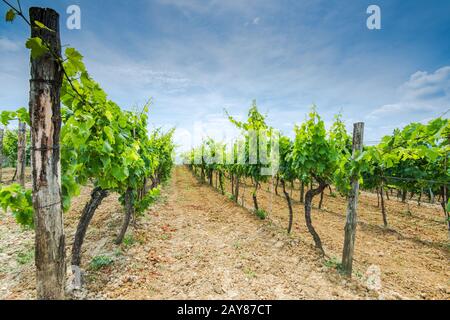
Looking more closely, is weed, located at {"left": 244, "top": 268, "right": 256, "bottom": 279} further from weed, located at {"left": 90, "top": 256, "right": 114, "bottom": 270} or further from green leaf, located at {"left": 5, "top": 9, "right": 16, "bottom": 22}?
green leaf, located at {"left": 5, "top": 9, "right": 16, "bottom": 22}

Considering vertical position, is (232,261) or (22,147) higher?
(22,147)

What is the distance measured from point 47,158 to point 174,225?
661cm

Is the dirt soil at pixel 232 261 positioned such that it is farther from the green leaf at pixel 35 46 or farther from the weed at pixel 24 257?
the green leaf at pixel 35 46

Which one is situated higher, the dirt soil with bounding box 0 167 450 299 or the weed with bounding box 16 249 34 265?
the weed with bounding box 16 249 34 265

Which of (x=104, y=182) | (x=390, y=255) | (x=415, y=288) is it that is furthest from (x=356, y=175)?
(x=104, y=182)

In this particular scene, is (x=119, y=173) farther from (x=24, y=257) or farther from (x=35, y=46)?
(x=24, y=257)

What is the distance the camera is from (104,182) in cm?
320

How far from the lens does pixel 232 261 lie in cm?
518

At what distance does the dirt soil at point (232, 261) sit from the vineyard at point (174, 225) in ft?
0.12

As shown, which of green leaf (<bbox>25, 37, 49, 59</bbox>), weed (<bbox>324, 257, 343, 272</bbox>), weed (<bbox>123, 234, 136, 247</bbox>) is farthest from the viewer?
weed (<bbox>123, 234, 136, 247</bbox>)

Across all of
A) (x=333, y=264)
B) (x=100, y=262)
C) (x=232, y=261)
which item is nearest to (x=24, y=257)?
(x=100, y=262)

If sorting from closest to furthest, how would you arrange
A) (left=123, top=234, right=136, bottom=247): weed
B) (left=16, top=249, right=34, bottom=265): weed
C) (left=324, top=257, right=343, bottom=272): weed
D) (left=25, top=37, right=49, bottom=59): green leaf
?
(left=25, top=37, right=49, bottom=59): green leaf, (left=16, top=249, right=34, bottom=265): weed, (left=324, top=257, right=343, bottom=272): weed, (left=123, top=234, right=136, bottom=247): weed

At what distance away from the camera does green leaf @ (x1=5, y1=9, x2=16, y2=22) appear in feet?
4.31

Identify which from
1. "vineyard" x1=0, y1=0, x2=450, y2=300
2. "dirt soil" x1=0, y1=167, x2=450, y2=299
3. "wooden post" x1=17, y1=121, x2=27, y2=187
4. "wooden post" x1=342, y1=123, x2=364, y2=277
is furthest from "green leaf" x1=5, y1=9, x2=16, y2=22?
"wooden post" x1=17, y1=121, x2=27, y2=187
